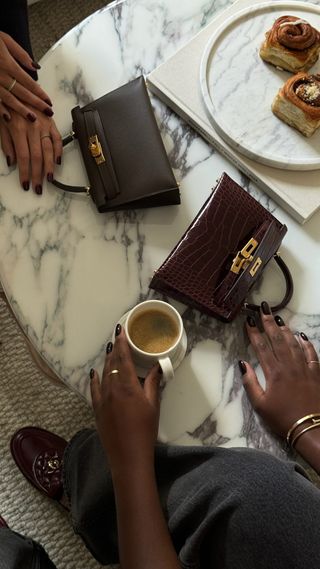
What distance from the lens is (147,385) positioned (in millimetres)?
794

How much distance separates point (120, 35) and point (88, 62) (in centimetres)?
9

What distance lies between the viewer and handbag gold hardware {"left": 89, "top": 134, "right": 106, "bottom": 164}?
0.91 metres

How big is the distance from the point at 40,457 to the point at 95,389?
59 cm

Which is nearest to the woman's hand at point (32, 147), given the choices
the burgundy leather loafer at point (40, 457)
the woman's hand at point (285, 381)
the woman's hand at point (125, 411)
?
the woman's hand at point (125, 411)

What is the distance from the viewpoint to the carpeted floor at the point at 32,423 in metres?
1.29

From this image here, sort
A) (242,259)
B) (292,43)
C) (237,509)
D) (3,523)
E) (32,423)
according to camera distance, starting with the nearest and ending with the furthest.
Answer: (237,509) < (242,259) < (292,43) < (3,523) < (32,423)

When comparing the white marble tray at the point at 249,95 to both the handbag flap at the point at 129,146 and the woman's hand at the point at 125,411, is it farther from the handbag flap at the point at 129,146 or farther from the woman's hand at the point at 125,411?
the woman's hand at the point at 125,411

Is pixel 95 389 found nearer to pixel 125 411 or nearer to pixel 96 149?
→ pixel 125 411

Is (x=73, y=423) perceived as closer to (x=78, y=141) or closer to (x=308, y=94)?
(x=78, y=141)

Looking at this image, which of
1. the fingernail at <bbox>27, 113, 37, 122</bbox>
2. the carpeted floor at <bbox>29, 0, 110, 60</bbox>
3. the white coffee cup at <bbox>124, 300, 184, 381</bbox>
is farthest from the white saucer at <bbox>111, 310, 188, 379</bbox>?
the carpeted floor at <bbox>29, 0, 110, 60</bbox>

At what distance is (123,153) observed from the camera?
3.00ft

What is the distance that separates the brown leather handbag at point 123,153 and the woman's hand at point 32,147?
3 centimetres

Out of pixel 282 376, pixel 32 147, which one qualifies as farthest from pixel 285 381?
pixel 32 147

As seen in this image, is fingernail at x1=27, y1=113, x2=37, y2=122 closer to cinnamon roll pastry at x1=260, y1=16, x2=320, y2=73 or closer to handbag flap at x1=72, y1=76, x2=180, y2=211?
handbag flap at x1=72, y1=76, x2=180, y2=211
